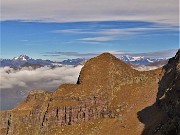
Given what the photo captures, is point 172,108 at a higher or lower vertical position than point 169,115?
higher

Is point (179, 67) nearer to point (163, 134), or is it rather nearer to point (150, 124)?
point (150, 124)

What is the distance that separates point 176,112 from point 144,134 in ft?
165

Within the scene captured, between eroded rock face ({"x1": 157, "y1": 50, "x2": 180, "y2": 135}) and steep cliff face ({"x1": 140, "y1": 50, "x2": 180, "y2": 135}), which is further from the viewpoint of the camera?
steep cliff face ({"x1": 140, "y1": 50, "x2": 180, "y2": 135})

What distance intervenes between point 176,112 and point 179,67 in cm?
5338

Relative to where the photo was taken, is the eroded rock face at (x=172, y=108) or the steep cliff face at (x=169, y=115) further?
the steep cliff face at (x=169, y=115)

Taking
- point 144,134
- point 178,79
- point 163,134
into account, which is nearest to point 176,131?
point 163,134

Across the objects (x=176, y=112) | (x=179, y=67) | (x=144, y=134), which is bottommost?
(x=144, y=134)

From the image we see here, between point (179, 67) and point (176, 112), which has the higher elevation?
point (179, 67)

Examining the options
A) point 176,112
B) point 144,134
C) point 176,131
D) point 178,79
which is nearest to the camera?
point 176,131

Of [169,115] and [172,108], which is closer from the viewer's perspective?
[169,115]

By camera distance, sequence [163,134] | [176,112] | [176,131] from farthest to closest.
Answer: [176,112] → [163,134] → [176,131]

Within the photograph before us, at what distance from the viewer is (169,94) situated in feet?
598

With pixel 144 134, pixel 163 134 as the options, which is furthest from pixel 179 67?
pixel 163 134

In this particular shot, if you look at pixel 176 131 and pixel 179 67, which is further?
pixel 179 67
